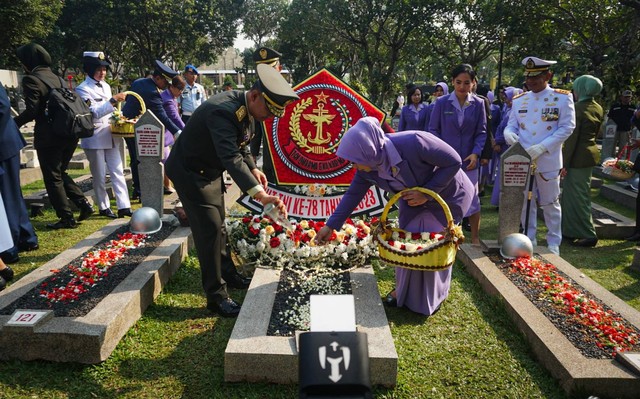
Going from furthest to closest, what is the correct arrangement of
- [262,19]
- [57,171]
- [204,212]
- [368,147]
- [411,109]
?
[262,19]
[411,109]
[57,171]
[204,212]
[368,147]

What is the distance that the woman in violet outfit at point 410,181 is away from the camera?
3.29m

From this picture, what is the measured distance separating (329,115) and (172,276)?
2457 millimetres

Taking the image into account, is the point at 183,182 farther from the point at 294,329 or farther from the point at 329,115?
the point at 329,115

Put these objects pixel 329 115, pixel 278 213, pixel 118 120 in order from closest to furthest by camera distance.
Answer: pixel 278 213 < pixel 329 115 < pixel 118 120

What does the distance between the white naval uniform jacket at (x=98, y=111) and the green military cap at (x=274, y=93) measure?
366 cm

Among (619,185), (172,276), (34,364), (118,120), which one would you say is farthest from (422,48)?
(34,364)

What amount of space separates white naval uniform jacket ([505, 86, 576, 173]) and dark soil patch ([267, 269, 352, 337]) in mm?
2672

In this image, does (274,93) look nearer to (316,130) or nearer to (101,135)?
(316,130)

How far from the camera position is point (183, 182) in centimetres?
364

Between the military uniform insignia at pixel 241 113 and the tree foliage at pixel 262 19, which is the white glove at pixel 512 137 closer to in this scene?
the military uniform insignia at pixel 241 113

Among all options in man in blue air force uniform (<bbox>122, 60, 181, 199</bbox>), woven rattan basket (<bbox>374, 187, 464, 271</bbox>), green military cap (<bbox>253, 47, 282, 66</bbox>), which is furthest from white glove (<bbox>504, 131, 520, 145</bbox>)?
man in blue air force uniform (<bbox>122, 60, 181, 199</bbox>)

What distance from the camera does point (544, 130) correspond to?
514 cm

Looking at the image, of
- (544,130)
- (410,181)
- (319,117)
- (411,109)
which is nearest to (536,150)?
(544,130)

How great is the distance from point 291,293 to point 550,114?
11.4 feet
